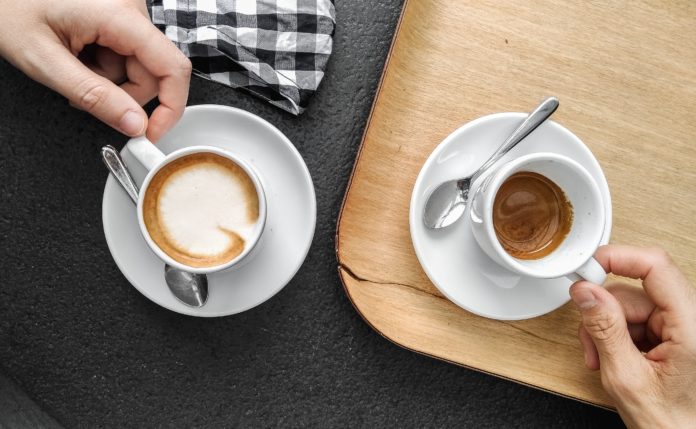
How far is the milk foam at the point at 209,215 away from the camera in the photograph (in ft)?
2.82

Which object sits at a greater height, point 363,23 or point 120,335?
point 363,23

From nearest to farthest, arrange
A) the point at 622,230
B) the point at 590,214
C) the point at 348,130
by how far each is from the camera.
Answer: the point at 590,214 → the point at 622,230 → the point at 348,130

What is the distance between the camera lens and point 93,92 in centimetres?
83

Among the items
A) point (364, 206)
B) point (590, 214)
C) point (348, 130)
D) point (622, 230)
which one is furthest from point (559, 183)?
point (348, 130)

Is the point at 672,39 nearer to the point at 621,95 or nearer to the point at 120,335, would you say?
the point at 621,95

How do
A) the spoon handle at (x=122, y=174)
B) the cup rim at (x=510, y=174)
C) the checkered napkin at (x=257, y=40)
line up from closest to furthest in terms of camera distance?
the cup rim at (x=510, y=174) < the spoon handle at (x=122, y=174) < the checkered napkin at (x=257, y=40)

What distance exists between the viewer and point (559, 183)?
0.82 metres

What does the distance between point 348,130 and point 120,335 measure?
1.91ft

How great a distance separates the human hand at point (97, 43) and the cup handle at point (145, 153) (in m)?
0.02

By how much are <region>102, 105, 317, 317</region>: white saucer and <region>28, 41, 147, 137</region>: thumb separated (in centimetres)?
9

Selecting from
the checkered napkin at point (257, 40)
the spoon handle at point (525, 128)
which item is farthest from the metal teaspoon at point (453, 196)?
the checkered napkin at point (257, 40)

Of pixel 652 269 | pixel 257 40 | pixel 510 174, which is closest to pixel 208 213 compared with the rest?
pixel 257 40

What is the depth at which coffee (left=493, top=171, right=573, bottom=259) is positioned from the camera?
2.79 ft

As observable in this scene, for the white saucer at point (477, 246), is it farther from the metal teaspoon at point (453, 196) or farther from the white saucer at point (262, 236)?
the white saucer at point (262, 236)
